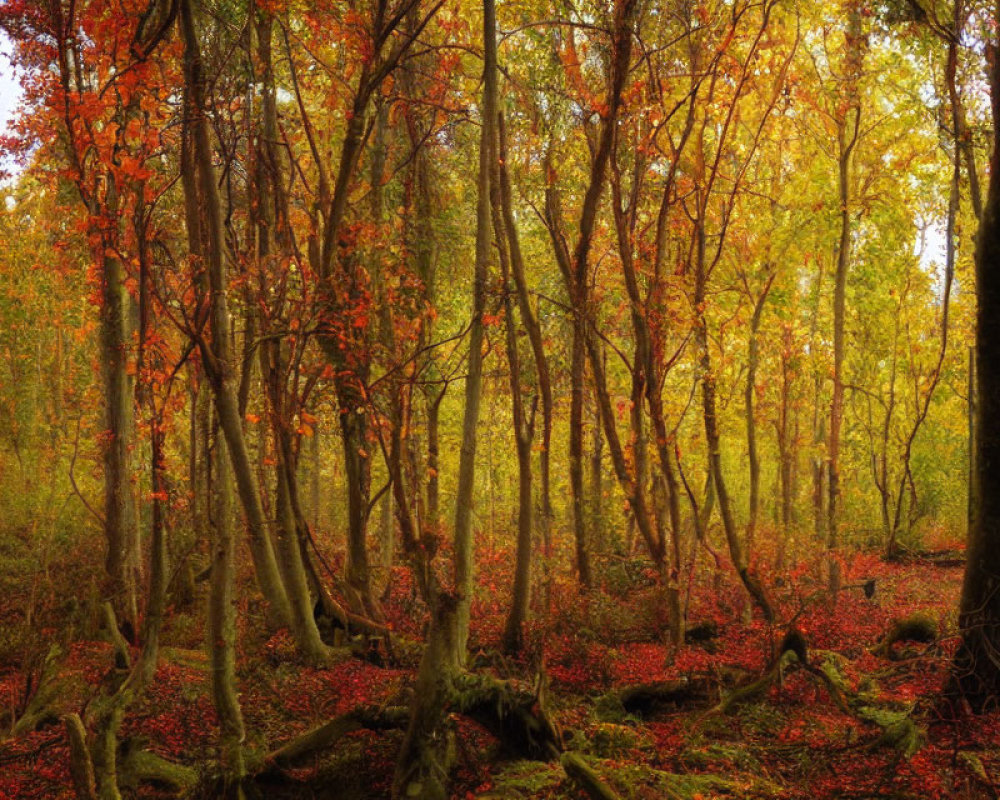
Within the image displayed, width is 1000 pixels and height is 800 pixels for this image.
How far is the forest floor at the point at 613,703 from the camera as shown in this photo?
5143 mm

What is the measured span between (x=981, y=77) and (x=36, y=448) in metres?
21.8

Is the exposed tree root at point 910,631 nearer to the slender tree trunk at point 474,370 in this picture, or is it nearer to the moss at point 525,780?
the slender tree trunk at point 474,370

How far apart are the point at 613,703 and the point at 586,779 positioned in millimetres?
2819

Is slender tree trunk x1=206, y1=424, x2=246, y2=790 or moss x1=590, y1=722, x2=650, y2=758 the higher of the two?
slender tree trunk x1=206, y1=424, x2=246, y2=790

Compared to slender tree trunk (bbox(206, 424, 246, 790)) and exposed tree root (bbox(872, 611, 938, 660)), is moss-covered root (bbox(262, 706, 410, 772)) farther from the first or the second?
exposed tree root (bbox(872, 611, 938, 660))

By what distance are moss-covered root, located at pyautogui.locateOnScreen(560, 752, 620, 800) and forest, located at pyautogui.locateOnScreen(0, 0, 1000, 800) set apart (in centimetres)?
2

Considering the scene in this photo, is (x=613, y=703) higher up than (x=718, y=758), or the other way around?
(x=718, y=758)

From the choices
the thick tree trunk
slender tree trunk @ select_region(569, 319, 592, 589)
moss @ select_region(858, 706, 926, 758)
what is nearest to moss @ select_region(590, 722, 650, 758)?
moss @ select_region(858, 706, 926, 758)

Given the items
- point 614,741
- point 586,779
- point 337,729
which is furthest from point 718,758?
point 337,729

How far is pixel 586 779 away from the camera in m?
4.59

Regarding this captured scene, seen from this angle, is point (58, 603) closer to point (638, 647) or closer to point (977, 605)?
point (638, 647)

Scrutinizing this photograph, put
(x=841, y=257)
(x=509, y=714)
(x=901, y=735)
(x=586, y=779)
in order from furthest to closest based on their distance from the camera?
(x=841, y=257) < (x=901, y=735) < (x=509, y=714) < (x=586, y=779)

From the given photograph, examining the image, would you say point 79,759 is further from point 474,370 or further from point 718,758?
point 718,758

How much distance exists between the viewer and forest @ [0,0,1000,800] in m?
5.56
